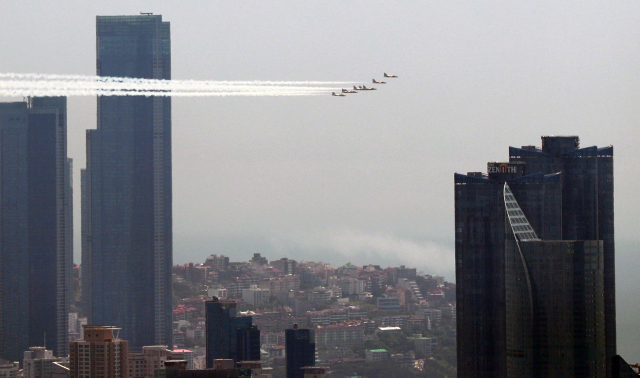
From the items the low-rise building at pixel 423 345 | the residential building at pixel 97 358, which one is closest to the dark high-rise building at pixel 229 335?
the residential building at pixel 97 358

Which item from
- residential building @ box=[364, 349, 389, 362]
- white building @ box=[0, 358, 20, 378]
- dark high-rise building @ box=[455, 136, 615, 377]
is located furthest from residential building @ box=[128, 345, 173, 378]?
dark high-rise building @ box=[455, 136, 615, 377]

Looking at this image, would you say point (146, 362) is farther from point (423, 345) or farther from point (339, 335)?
point (339, 335)

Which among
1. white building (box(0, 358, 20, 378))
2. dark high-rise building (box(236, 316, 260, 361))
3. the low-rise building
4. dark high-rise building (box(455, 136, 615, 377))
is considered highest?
dark high-rise building (box(455, 136, 615, 377))

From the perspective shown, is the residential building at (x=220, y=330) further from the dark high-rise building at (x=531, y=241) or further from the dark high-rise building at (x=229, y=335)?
the dark high-rise building at (x=531, y=241)

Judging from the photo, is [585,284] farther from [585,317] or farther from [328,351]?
[328,351]

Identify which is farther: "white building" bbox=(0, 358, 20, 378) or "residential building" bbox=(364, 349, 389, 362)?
"residential building" bbox=(364, 349, 389, 362)

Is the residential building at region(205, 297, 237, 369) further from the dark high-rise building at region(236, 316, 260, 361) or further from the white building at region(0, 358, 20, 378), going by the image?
the white building at region(0, 358, 20, 378)
